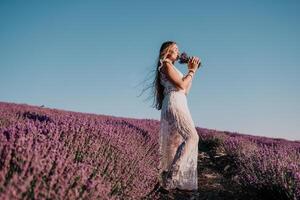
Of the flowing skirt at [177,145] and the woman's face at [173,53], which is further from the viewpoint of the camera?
the woman's face at [173,53]

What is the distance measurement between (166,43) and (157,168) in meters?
1.67

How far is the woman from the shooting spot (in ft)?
14.6

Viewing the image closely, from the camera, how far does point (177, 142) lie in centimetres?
480

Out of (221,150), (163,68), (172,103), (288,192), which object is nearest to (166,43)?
(163,68)

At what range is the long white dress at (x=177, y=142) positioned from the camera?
4.46 m

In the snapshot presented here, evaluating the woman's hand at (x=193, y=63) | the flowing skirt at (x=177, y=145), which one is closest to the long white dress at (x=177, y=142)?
the flowing skirt at (x=177, y=145)

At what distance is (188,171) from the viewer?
449cm

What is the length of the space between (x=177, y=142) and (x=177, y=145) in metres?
0.04

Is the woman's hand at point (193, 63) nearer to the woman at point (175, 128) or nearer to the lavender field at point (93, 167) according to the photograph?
the woman at point (175, 128)

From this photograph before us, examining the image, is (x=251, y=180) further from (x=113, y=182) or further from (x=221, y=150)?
(x=221, y=150)

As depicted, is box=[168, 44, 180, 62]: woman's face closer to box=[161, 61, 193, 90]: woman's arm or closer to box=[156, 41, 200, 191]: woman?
box=[156, 41, 200, 191]: woman

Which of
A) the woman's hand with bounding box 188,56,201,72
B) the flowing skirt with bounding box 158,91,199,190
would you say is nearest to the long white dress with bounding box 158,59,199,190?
the flowing skirt with bounding box 158,91,199,190

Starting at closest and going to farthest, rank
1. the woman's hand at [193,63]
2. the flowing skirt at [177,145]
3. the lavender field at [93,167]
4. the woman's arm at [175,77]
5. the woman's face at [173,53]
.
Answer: the lavender field at [93,167] → the flowing skirt at [177,145] → the woman's arm at [175,77] → the woman's hand at [193,63] → the woman's face at [173,53]

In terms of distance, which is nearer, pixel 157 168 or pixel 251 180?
pixel 251 180
